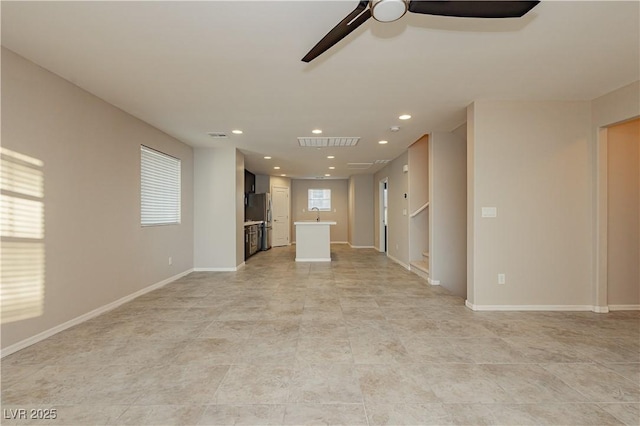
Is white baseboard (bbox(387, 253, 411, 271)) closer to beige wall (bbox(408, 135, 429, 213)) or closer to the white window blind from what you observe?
beige wall (bbox(408, 135, 429, 213))

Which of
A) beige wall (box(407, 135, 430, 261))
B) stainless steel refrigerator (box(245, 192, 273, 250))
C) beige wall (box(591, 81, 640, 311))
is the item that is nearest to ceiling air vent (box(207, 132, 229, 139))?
beige wall (box(407, 135, 430, 261))

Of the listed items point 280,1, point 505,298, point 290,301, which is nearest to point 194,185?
point 290,301

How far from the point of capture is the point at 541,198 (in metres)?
3.76

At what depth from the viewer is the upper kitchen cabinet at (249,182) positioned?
374 inches

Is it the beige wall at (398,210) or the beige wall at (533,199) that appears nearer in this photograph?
the beige wall at (533,199)

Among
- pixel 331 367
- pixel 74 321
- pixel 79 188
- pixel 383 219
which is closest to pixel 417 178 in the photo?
pixel 383 219

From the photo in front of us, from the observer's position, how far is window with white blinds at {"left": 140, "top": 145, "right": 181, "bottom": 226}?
4645mm

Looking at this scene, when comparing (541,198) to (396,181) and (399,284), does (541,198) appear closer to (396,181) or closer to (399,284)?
(399,284)

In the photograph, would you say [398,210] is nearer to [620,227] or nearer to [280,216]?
[620,227]

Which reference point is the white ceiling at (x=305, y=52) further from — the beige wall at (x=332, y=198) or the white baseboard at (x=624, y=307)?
the beige wall at (x=332, y=198)

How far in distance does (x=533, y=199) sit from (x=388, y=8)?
321cm

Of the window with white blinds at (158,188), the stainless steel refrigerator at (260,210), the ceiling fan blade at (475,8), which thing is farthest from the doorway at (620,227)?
the stainless steel refrigerator at (260,210)

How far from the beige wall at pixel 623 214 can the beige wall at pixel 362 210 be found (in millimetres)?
6968

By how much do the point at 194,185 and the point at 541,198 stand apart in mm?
5727
